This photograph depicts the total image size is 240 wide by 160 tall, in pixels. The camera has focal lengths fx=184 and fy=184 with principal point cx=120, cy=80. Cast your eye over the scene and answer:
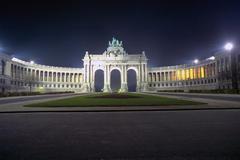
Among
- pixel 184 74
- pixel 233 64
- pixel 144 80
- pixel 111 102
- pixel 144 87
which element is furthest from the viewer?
pixel 144 80

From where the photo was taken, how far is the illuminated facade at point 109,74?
344 ft

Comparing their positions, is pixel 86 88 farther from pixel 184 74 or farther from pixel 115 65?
pixel 184 74

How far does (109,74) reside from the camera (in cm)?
12988

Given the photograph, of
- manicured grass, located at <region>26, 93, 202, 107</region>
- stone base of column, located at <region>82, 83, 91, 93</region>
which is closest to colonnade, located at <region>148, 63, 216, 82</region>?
stone base of column, located at <region>82, 83, 91, 93</region>

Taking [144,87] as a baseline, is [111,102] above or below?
below

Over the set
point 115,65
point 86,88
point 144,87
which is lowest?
point 86,88

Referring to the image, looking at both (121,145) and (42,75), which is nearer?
(121,145)

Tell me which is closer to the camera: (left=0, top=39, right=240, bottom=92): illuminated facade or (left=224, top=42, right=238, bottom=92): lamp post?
(left=224, top=42, right=238, bottom=92): lamp post

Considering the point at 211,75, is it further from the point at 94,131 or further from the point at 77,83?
the point at 94,131

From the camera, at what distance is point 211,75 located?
102 metres

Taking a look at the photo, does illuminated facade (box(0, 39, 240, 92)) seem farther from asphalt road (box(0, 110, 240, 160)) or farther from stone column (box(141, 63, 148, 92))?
asphalt road (box(0, 110, 240, 160))

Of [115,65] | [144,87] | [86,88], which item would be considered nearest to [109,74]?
[115,65]

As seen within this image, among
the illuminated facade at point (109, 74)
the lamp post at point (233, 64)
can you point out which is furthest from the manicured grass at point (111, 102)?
the illuminated facade at point (109, 74)

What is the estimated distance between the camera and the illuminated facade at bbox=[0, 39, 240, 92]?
105 meters
